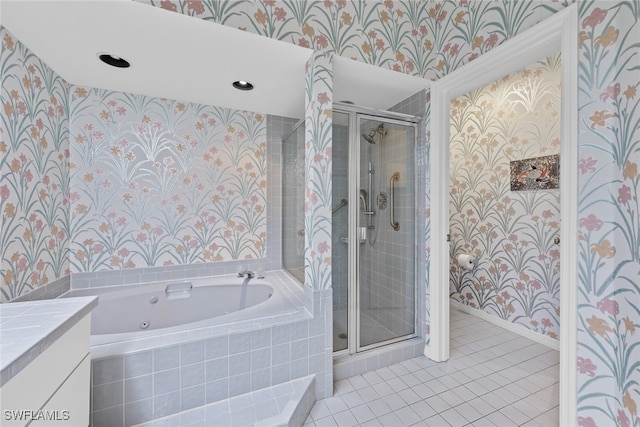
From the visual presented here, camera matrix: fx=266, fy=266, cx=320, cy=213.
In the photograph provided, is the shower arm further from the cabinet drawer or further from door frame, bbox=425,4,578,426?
the cabinet drawer

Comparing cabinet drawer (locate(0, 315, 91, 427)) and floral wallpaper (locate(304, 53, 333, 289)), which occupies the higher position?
floral wallpaper (locate(304, 53, 333, 289))

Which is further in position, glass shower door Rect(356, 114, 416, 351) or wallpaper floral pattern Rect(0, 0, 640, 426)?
glass shower door Rect(356, 114, 416, 351)

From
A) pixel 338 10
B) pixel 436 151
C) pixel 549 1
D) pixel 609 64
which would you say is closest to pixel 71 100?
pixel 338 10

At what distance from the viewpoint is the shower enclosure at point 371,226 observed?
1865 mm

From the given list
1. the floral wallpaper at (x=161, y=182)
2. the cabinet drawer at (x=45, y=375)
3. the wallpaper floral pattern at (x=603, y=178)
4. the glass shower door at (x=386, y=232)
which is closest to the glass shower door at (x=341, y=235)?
the glass shower door at (x=386, y=232)

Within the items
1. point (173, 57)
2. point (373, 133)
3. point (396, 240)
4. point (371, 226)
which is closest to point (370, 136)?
point (373, 133)

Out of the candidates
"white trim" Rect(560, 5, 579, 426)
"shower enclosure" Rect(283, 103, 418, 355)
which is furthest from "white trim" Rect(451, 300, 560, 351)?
"white trim" Rect(560, 5, 579, 426)

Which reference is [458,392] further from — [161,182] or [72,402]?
[161,182]

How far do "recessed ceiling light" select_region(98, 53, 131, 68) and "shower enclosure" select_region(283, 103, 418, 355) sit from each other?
1228 mm

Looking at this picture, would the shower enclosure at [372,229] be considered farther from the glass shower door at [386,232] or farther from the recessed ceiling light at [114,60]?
the recessed ceiling light at [114,60]

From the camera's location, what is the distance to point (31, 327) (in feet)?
2.60

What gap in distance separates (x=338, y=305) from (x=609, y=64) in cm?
182

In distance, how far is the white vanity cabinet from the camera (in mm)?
627

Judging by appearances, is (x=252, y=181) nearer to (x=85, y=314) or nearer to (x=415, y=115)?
(x=415, y=115)
